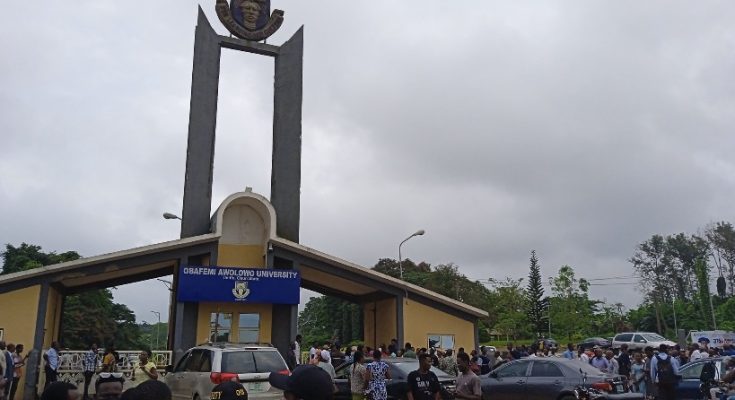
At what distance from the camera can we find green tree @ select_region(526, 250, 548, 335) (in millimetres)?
61781

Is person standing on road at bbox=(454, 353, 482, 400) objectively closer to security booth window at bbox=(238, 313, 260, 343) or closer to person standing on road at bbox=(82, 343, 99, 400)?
person standing on road at bbox=(82, 343, 99, 400)

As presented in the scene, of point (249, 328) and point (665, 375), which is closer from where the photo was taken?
point (665, 375)

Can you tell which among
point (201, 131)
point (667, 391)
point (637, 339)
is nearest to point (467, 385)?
point (667, 391)

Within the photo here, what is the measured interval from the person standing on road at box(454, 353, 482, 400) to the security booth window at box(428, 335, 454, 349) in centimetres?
1557

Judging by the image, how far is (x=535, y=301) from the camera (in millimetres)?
65000

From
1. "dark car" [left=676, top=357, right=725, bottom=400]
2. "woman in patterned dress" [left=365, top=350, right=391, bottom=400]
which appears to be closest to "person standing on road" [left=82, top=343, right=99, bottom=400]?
"woman in patterned dress" [left=365, top=350, right=391, bottom=400]

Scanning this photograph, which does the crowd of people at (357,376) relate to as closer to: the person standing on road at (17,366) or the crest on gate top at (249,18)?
the person standing on road at (17,366)

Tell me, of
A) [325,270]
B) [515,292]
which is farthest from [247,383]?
[515,292]

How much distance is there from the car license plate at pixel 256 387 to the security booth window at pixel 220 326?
37.9ft

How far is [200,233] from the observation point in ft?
78.6

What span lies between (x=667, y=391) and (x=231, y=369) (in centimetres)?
1019

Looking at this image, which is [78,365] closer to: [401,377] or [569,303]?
[401,377]

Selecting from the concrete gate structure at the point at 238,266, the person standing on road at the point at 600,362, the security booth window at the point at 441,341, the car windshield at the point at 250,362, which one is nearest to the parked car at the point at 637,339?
the concrete gate structure at the point at 238,266

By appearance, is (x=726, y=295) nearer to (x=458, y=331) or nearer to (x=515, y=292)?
(x=515, y=292)
